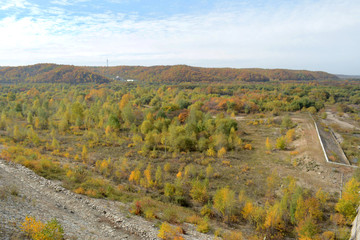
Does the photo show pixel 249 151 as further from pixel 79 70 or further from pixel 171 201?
pixel 79 70

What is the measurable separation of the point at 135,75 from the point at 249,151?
163712 millimetres

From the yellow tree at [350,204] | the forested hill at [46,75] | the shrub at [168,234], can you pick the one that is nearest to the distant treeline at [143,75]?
the forested hill at [46,75]

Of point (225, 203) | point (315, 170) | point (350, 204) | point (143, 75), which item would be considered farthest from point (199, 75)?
point (225, 203)

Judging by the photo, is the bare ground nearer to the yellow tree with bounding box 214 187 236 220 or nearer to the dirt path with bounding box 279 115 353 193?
the yellow tree with bounding box 214 187 236 220

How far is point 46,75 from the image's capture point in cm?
13275

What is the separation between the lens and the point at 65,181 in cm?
2017

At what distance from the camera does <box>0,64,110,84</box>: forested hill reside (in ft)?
420

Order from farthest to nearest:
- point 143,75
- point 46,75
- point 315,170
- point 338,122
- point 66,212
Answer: point 143,75
point 46,75
point 338,122
point 315,170
point 66,212

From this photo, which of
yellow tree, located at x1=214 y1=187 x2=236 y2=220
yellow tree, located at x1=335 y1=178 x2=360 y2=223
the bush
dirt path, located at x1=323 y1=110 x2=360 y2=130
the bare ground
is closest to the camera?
the bush

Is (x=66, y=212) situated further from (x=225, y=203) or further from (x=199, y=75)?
(x=199, y=75)

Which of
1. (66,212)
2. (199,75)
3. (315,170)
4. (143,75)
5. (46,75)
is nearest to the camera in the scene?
(66,212)

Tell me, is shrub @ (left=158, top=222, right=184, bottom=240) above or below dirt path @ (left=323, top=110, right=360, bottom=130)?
below

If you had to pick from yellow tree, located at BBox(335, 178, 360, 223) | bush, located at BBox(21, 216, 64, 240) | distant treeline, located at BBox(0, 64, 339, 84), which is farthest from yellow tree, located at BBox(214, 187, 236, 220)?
distant treeline, located at BBox(0, 64, 339, 84)

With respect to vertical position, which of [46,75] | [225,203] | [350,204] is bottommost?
[225,203]
